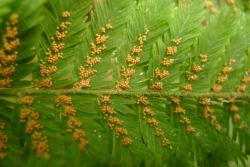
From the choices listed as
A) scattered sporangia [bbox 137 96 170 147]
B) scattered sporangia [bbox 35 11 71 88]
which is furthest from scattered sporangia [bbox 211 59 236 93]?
scattered sporangia [bbox 35 11 71 88]

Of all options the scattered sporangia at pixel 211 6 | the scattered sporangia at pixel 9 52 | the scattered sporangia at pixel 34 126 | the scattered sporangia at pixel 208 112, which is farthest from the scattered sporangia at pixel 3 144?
the scattered sporangia at pixel 211 6

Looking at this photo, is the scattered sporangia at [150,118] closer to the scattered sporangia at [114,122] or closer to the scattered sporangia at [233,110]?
the scattered sporangia at [114,122]

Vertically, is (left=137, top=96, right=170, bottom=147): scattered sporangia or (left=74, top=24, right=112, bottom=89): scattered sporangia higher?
(left=74, top=24, right=112, bottom=89): scattered sporangia

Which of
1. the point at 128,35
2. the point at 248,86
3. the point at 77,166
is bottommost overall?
the point at 77,166

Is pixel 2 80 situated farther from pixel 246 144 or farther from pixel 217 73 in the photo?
pixel 246 144

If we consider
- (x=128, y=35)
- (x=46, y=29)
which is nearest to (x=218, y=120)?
(x=128, y=35)

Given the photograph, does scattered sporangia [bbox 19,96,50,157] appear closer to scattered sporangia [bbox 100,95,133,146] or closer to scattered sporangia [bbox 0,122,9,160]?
scattered sporangia [bbox 0,122,9,160]
